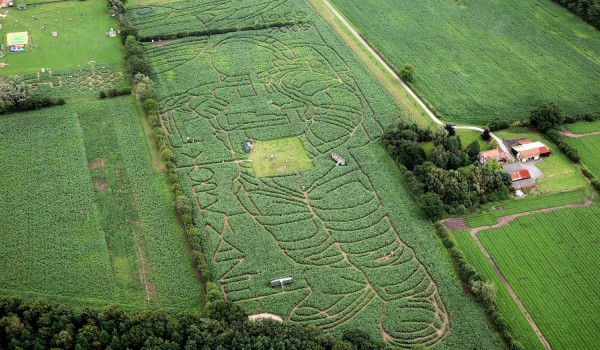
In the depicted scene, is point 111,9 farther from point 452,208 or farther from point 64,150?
point 452,208

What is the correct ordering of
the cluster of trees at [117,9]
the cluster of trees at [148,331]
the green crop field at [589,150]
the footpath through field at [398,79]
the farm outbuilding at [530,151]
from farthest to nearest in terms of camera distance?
the cluster of trees at [117,9] < the footpath through field at [398,79] < the farm outbuilding at [530,151] < the green crop field at [589,150] < the cluster of trees at [148,331]

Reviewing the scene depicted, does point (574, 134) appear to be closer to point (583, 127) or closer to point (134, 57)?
point (583, 127)

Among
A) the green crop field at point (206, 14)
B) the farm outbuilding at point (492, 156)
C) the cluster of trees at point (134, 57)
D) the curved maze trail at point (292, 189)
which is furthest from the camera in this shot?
the green crop field at point (206, 14)

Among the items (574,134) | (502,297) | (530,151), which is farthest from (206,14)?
(502,297)

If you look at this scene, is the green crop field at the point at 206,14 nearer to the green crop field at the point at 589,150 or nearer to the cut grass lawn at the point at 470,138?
the cut grass lawn at the point at 470,138

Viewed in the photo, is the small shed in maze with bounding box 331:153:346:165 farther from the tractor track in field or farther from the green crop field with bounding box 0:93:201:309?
the green crop field with bounding box 0:93:201:309

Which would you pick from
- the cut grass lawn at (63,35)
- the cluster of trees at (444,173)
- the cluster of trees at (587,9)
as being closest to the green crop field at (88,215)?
the cut grass lawn at (63,35)

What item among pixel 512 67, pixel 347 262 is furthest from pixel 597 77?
pixel 347 262
